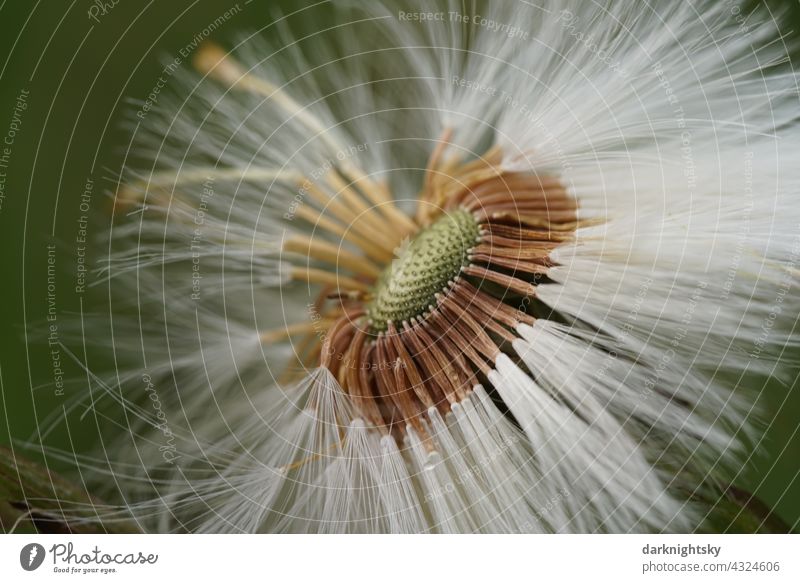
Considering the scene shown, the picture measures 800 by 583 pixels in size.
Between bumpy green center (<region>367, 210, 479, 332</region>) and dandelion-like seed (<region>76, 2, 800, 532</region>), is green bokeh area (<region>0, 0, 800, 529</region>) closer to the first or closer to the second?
dandelion-like seed (<region>76, 2, 800, 532</region>)

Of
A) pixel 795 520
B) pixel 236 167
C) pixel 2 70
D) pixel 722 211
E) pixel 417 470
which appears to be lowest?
pixel 795 520

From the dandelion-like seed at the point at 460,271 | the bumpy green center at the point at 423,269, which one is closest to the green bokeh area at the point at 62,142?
the dandelion-like seed at the point at 460,271

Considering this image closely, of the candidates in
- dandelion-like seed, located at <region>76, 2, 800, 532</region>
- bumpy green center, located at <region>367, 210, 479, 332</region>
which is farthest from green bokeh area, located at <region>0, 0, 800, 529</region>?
bumpy green center, located at <region>367, 210, 479, 332</region>

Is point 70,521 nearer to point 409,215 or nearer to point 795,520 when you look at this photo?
point 409,215

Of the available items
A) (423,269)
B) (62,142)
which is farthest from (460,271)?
(62,142)

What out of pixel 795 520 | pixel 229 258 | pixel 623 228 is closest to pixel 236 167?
pixel 229 258
